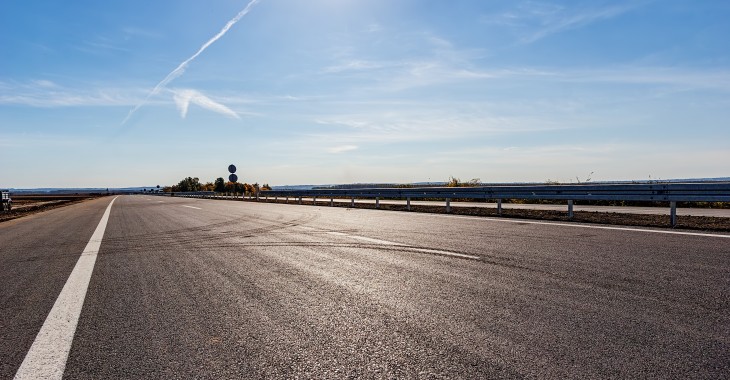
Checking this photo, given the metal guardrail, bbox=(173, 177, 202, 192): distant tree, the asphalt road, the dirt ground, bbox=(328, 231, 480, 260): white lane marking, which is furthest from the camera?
bbox=(173, 177, 202, 192): distant tree

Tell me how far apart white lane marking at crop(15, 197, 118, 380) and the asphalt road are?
60 millimetres

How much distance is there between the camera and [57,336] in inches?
124

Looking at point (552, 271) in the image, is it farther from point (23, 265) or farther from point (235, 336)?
point (23, 265)

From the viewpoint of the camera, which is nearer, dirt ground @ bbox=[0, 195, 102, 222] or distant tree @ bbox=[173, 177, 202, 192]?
dirt ground @ bbox=[0, 195, 102, 222]

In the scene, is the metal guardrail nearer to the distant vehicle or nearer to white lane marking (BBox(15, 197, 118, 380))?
white lane marking (BBox(15, 197, 118, 380))

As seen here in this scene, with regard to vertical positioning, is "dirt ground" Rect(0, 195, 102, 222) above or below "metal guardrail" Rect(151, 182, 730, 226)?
below

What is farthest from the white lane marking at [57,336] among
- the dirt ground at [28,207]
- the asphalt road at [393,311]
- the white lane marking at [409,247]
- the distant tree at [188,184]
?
the distant tree at [188,184]

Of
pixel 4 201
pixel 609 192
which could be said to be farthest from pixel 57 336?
pixel 4 201

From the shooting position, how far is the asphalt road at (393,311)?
253cm

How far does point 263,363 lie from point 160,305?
5.87 ft

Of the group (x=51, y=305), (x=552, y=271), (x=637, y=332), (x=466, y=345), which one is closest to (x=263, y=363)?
(x=466, y=345)

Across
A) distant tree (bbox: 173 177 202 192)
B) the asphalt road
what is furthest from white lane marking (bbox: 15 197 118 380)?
distant tree (bbox: 173 177 202 192)

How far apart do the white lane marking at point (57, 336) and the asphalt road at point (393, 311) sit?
60mm

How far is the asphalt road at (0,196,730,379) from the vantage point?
99.7 inches
